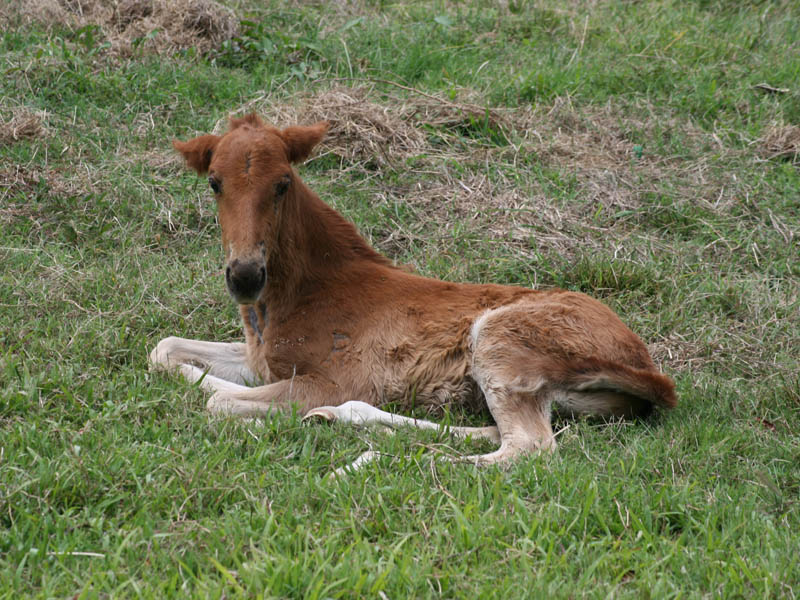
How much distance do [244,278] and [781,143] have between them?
5.57 meters

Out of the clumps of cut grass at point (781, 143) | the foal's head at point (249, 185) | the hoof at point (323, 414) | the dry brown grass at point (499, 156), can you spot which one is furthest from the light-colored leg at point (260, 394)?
the clumps of cut grass at point (781, 143)

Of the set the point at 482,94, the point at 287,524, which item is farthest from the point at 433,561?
the point at 482,94

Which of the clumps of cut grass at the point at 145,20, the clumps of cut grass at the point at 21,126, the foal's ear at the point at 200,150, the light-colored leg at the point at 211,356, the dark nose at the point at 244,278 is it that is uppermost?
the foal's ear at the point at 200,150

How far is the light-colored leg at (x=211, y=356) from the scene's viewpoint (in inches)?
201

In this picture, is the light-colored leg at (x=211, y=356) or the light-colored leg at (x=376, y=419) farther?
the light-colored leg at (x=211, y=356)

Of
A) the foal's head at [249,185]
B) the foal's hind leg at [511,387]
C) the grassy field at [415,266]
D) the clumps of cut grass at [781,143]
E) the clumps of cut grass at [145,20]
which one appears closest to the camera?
the grassy field at [415,266]

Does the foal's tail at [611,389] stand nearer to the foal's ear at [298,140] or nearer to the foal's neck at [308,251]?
the foal's neck at [308,251]

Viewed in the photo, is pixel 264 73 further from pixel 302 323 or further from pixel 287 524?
pixel 287 524

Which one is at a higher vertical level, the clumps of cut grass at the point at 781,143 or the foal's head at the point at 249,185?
the foal's head at the point at 249,185

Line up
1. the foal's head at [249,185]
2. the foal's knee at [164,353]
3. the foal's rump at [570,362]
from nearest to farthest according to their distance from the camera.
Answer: the foal's head at [249,185]
the foal's rump at [570,362]
the foal's knee at [164,353]

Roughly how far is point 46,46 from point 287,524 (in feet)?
21.1

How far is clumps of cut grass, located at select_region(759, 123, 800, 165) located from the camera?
7.87 m

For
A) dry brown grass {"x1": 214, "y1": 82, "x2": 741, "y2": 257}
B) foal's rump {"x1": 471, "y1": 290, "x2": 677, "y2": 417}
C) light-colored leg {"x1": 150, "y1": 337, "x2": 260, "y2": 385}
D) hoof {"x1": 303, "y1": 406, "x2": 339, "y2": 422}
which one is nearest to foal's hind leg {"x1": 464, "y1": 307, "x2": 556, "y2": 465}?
foal's rump {"x1": 471, "y1": 290, "x2": 677, "y2": 417}

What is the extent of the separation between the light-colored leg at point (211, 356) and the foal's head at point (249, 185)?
2.47 ft
